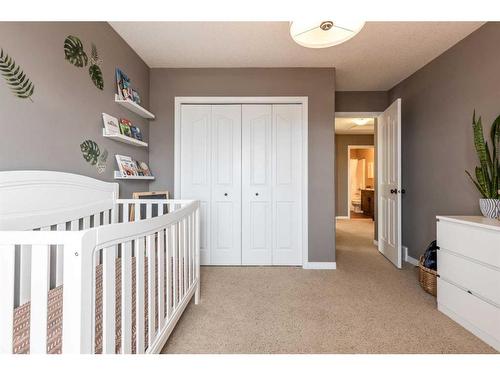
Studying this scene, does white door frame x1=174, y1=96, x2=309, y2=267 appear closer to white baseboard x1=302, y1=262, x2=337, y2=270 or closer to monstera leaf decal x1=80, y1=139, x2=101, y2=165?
white baseboard x1=302, y1=262, x2=337, y2=270

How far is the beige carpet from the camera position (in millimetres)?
1438

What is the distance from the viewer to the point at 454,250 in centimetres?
169

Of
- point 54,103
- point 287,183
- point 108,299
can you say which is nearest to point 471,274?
point 287,183

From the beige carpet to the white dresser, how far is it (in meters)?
0.08

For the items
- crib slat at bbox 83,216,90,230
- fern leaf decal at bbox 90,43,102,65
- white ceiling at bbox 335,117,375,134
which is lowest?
crib slat at bbox 83,216,90,230

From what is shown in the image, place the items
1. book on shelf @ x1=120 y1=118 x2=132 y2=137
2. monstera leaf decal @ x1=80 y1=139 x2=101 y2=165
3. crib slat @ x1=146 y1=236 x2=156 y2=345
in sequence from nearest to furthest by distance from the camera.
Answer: crib slat @ x1=146 y1=236 x2=156 y2=345, monstera leaf decal @ x1=80 y1=139 x2=101 y2=165, book on shelf @ x1=120 y1=118 x2=132 y2=137

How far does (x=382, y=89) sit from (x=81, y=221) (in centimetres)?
373

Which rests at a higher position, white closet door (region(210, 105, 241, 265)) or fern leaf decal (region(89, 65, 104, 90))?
fern leaf decal (region(89, 65, 104, 90))

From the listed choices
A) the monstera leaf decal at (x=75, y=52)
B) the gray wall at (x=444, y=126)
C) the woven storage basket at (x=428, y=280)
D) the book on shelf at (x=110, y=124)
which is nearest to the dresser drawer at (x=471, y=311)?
the woven storage basket at (x=428, y=280)

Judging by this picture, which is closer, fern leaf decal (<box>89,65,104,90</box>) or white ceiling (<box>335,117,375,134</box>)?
fern leaf decal (<box>89,65,104,90</box>)

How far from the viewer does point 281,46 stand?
2291 millimetres

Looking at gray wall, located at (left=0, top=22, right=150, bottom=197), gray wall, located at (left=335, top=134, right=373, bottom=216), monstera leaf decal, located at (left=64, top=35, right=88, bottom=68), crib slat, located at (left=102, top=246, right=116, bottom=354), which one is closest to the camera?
crib slat, located at (left=102, top=246, right=116, bottom=354)

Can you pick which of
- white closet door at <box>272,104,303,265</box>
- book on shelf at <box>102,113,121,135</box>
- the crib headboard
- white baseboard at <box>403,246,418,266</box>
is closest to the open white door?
white baseboard at <box>403,246,418,266</box>
